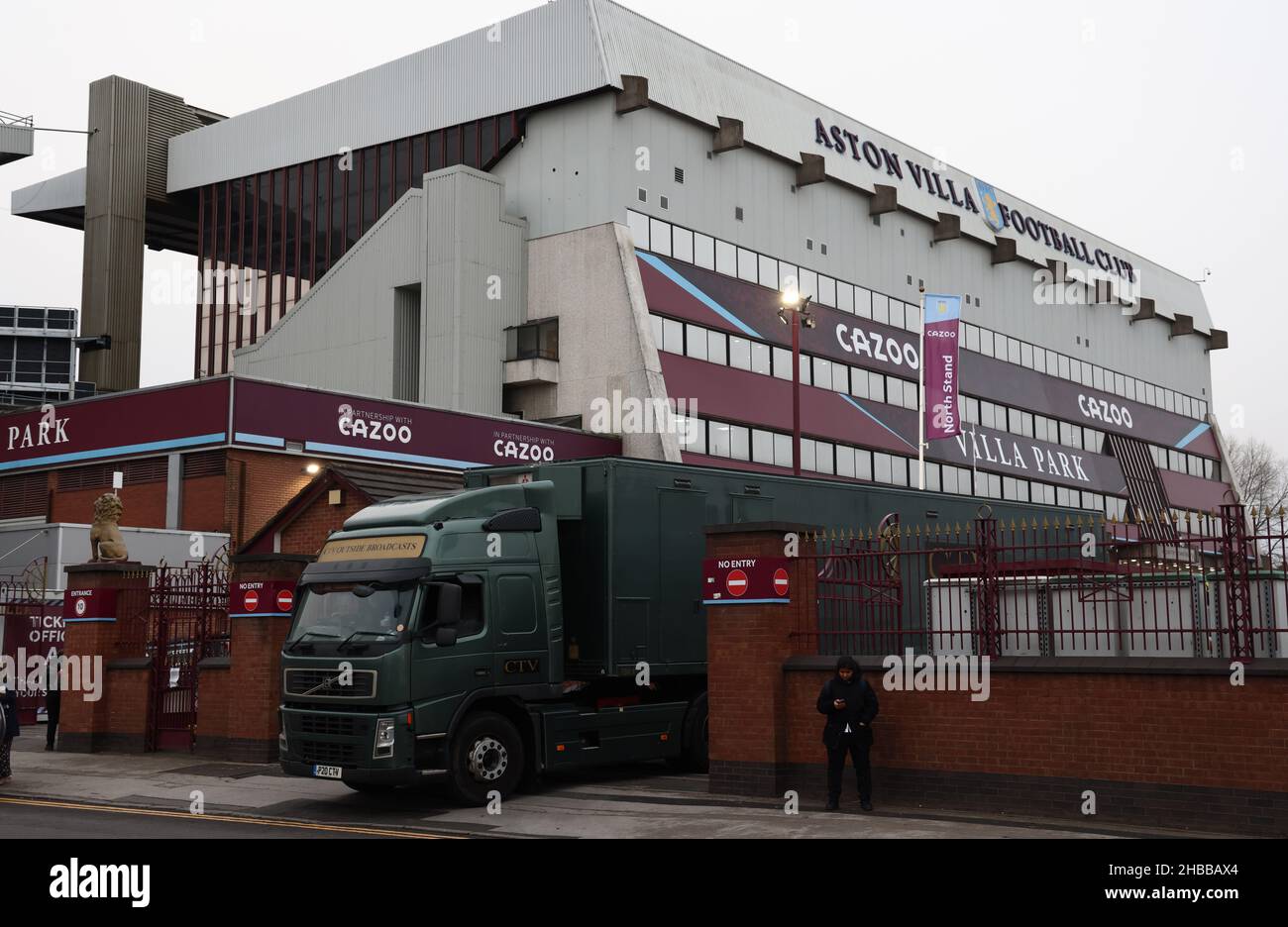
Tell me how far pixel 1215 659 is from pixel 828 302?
126ft

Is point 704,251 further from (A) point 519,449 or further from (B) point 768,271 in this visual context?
(A) point 519,449

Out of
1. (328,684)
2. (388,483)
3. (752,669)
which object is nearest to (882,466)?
(388,483)

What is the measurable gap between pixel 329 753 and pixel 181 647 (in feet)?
28.4

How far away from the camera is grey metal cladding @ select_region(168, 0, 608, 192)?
44.1 meters

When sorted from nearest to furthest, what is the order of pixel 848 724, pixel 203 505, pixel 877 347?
pixel 848 724 < pixel 203 505 < pixel 877 347

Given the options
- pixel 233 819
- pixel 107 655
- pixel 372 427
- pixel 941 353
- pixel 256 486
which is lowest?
pixel 233 819

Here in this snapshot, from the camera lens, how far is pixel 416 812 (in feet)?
48.9

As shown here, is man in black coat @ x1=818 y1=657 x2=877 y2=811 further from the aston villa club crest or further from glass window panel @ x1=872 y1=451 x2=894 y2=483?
the aston villa club crest

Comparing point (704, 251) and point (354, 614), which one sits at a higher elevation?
point (704, 251)

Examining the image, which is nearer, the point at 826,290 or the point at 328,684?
the point at 328,684

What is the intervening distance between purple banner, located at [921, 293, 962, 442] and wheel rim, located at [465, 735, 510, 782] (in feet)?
89.1

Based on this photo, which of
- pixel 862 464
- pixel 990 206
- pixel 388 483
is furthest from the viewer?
pixel 990 206

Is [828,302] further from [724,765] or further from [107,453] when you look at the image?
[724,765]

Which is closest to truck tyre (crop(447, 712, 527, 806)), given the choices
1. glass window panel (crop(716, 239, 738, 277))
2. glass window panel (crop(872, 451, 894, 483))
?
glass window panel (crop(716, 239, 738, 277))
